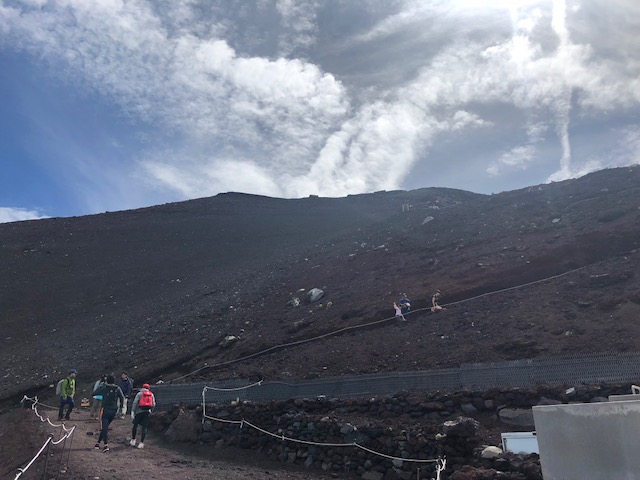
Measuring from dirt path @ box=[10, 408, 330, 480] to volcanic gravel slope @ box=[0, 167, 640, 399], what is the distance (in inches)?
158

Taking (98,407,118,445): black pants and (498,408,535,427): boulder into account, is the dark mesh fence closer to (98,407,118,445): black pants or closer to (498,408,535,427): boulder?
(498,408,535,427): boulder

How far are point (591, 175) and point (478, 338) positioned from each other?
21.1 m

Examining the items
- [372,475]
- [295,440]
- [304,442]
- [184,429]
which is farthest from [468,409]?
[184,429]

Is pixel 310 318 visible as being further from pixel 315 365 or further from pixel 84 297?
pixel 84 297

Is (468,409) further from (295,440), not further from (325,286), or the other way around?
(325,286)

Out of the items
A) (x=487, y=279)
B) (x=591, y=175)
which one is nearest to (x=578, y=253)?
(x=487, y=279)

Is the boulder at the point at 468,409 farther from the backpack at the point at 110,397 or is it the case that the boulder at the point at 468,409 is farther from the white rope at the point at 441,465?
the backpack at the point at 110,397

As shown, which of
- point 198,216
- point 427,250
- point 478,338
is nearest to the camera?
point 478,338

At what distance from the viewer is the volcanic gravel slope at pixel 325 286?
15727 millimetres

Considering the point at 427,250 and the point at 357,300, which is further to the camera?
the point at 427,250

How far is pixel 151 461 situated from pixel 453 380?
6.07 metres

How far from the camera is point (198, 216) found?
4531 centimetres

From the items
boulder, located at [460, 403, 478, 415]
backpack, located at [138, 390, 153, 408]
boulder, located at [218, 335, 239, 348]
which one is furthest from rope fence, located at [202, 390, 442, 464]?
boulder, located at [218, 335, 239, 348]

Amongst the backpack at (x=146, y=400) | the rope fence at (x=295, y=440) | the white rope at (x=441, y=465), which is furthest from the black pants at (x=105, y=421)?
the white rope at (x=441, y=465)
